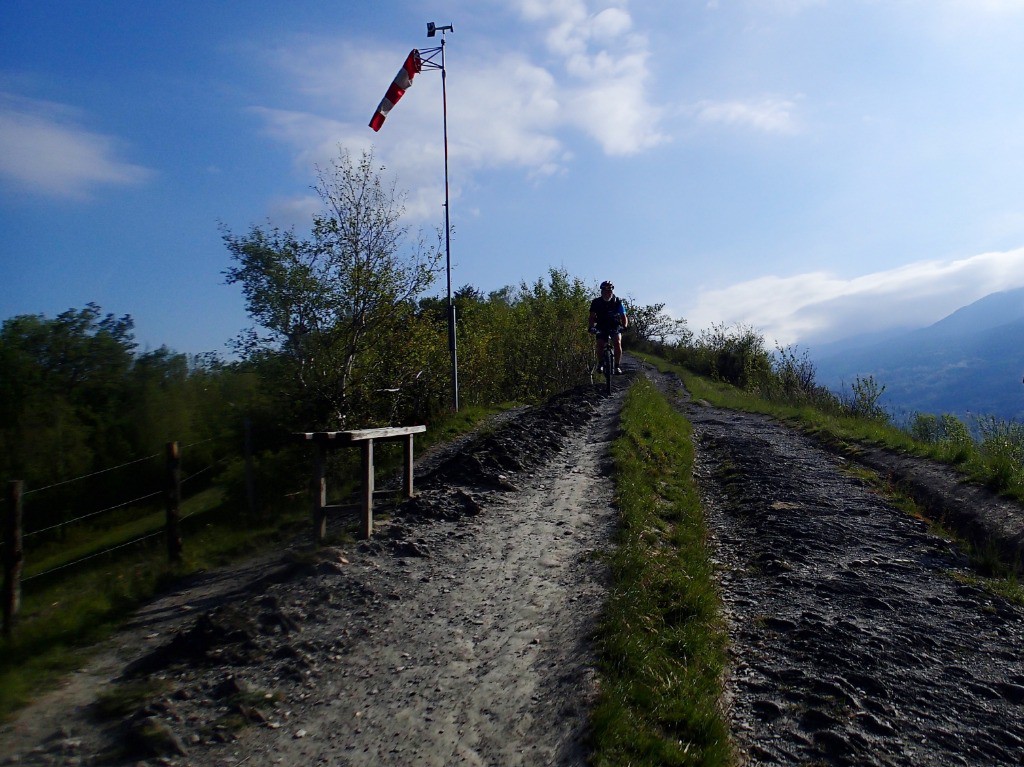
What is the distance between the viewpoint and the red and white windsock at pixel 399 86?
55.1 ft

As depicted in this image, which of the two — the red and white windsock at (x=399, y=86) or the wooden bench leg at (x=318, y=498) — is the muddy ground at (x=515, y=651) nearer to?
the wooden bench leg at (x=318, y=498)

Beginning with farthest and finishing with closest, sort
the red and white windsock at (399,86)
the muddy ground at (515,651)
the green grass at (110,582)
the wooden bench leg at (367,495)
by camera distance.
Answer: the red and white windsock at (399,86), the wooden bench leg at (367,495), the green grass at (110,582), the muddy ground at (515,651)

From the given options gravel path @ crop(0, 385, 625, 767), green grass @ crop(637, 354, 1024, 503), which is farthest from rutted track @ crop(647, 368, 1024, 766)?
green grass @ crop(637, 354, 1024, 503)

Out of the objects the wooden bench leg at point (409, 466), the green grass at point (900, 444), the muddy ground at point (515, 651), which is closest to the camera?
the muddy ground at point (515, 651)

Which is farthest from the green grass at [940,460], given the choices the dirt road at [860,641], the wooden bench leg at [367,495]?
the wooden bench leg at [367,495]

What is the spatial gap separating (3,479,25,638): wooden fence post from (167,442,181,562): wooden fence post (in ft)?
5.52

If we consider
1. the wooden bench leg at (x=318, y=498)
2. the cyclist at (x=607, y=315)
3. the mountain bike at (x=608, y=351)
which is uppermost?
the cyclist at (x=607, y=315)

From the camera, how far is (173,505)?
963cm

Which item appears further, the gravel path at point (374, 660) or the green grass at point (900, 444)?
the green grass at point (900, 444)

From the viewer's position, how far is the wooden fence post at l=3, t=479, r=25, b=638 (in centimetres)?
809

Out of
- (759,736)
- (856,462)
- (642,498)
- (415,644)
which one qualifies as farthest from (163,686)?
(856,462)

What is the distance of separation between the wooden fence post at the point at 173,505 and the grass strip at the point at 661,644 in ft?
19.3

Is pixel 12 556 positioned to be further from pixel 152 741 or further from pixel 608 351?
pixel 608 351

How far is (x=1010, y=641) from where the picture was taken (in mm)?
4934
